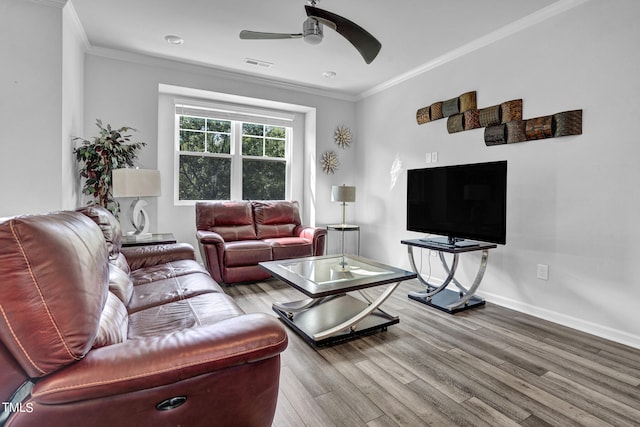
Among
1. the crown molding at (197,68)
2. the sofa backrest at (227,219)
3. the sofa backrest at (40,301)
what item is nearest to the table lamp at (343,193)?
the sofa backrest at (227,219)

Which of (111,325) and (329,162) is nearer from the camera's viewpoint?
(111,325)

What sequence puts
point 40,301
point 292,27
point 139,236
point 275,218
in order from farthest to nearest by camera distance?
1. point 275,218
2. point 139,236
3. point 292,27
4. point 40,301

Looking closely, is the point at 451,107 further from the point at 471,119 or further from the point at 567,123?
the point at 567,123

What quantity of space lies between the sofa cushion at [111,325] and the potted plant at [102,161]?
7.31 ft

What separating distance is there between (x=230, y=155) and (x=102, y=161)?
6.03 feet

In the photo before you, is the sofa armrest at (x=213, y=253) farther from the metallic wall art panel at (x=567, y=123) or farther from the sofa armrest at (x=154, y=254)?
the metallic wall art panel at (x=567, y=123)

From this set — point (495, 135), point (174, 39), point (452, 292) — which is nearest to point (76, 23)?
point (174, 39)

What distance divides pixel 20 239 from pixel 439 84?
161 inches

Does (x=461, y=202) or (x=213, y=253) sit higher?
(x=461, y=202)

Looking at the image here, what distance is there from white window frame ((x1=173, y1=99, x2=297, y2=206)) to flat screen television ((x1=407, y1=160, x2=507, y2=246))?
248 cm

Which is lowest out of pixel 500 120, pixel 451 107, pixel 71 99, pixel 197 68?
pixel 500 120

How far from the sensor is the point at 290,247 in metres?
4.12

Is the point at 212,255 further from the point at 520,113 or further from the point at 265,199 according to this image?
the point at 520,113

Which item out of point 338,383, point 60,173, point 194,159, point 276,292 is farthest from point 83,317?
point 194,159
